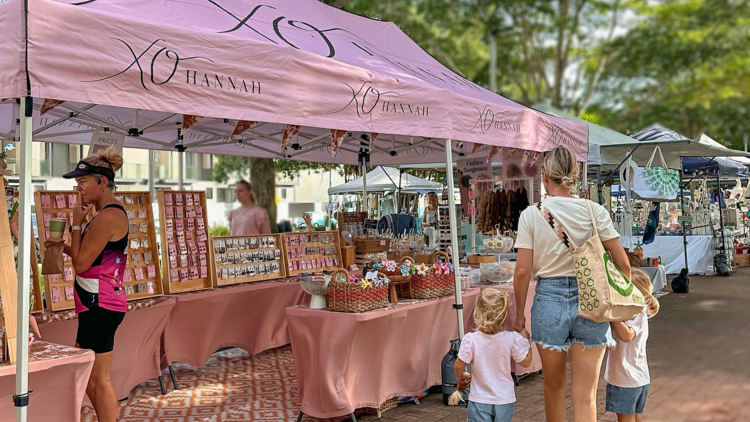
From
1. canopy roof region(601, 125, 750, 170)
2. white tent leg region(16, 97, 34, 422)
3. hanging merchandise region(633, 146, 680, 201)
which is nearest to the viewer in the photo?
white tent leg region(16, 97, 34, 422)

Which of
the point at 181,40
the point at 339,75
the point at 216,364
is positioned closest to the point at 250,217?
the point at 216,364

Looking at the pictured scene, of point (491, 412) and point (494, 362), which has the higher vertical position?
point (494, 362)

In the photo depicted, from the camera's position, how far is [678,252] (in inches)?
→ 558

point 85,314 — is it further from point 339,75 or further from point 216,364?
point 216,364

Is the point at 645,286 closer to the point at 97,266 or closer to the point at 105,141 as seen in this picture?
the point at 97,266

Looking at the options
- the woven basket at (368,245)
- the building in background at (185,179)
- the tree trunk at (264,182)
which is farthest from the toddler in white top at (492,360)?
the building in background at (185,179)

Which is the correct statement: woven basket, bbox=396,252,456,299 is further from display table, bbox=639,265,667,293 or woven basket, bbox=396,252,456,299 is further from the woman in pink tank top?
display table, bbox=639,265,667,293

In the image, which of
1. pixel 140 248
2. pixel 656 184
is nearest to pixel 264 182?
pixel 656 184

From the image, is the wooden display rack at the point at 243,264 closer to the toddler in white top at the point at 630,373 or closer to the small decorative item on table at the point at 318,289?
the small decorative item on table at the point at 318,289

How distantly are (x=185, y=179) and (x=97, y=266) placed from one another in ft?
125

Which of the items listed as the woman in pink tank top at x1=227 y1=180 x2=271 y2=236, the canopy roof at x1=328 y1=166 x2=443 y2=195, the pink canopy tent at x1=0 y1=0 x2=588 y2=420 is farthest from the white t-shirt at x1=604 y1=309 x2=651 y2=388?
the canopy roof at x1=328 y1=166 x2=443 y2=195

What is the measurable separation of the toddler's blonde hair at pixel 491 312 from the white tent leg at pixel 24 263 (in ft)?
6.92

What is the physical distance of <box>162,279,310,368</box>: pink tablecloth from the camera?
545 cm

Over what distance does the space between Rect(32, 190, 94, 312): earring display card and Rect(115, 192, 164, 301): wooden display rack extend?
15.7 inches
